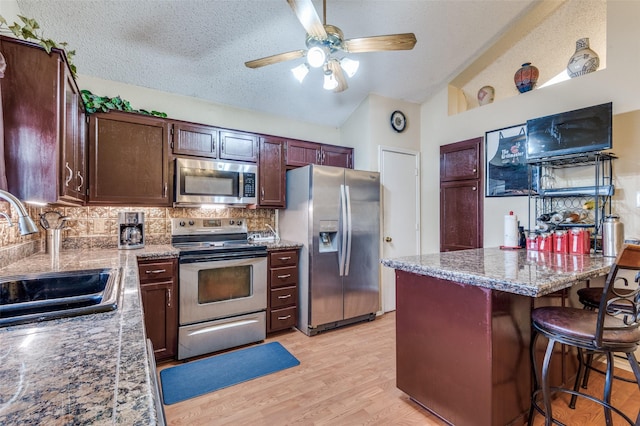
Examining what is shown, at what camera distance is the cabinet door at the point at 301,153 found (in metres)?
3.60

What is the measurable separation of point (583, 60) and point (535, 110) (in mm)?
523

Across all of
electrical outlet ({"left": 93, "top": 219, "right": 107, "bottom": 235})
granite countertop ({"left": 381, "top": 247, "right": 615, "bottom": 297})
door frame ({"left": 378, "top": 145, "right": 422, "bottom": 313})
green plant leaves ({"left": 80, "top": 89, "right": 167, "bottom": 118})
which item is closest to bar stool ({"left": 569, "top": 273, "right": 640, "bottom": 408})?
granite countertop ({"left": 381, "top": 247, "right": 615, "bottom": 297})

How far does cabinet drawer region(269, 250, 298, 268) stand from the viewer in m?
3.17

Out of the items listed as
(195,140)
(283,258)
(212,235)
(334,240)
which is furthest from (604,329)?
(195,140)

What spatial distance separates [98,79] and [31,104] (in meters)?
1.61

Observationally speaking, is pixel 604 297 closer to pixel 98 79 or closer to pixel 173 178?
pixel 173 178

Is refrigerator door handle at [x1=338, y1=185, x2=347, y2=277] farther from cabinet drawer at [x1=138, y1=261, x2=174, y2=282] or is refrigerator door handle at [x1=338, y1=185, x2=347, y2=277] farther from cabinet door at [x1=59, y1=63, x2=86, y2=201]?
cabinet door at [x1=59, y1=63, x2=86, y2=201]

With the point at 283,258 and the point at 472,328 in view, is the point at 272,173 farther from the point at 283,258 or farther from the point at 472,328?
the point at 472,328

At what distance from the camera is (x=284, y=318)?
3219 millimetres

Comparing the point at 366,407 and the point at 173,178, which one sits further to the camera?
the point at 173,178

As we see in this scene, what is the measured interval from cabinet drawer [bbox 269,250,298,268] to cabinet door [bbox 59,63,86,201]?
169 cm

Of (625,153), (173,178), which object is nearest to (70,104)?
(173,178)

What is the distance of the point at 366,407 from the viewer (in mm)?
2039

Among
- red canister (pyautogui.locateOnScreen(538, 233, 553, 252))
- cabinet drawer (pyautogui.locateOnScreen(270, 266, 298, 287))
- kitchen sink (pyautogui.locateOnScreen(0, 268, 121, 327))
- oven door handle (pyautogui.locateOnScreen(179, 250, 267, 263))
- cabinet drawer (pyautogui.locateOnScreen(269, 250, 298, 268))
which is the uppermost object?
red canister (pyautogui.locateOnScreen(538, 233, 553, 252))
